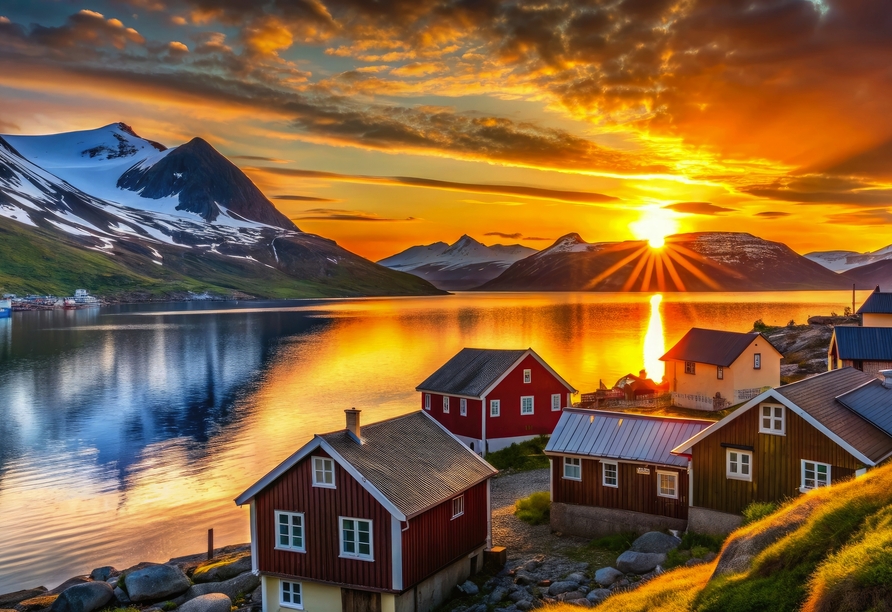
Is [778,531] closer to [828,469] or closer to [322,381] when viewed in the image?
[828,469]

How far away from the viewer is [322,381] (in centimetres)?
9225

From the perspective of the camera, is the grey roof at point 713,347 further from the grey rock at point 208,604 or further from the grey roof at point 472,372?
the grey rock at point 208,604

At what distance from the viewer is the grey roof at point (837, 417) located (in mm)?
23922

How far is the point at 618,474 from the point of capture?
29.3 metres

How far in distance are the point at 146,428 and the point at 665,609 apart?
199 feet


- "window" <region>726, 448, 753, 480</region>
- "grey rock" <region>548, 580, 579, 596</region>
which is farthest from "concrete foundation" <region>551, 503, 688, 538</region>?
"grey rock" <region>548, 580, 579, 596</region>

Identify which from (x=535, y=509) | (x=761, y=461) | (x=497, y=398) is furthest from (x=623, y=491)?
(x=497, y=398)

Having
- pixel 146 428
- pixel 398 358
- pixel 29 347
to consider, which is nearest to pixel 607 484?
pixel 146 428

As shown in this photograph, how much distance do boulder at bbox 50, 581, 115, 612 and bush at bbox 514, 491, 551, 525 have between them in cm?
1802

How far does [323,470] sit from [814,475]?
17.2 meters

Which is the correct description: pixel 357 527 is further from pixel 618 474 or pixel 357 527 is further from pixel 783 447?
pixel 783 447

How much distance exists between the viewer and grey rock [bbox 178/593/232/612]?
25.4 meters

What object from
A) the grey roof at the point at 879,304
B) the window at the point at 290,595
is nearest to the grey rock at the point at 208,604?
the window at the point at 290,595

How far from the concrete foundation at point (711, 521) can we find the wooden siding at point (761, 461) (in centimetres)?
19
